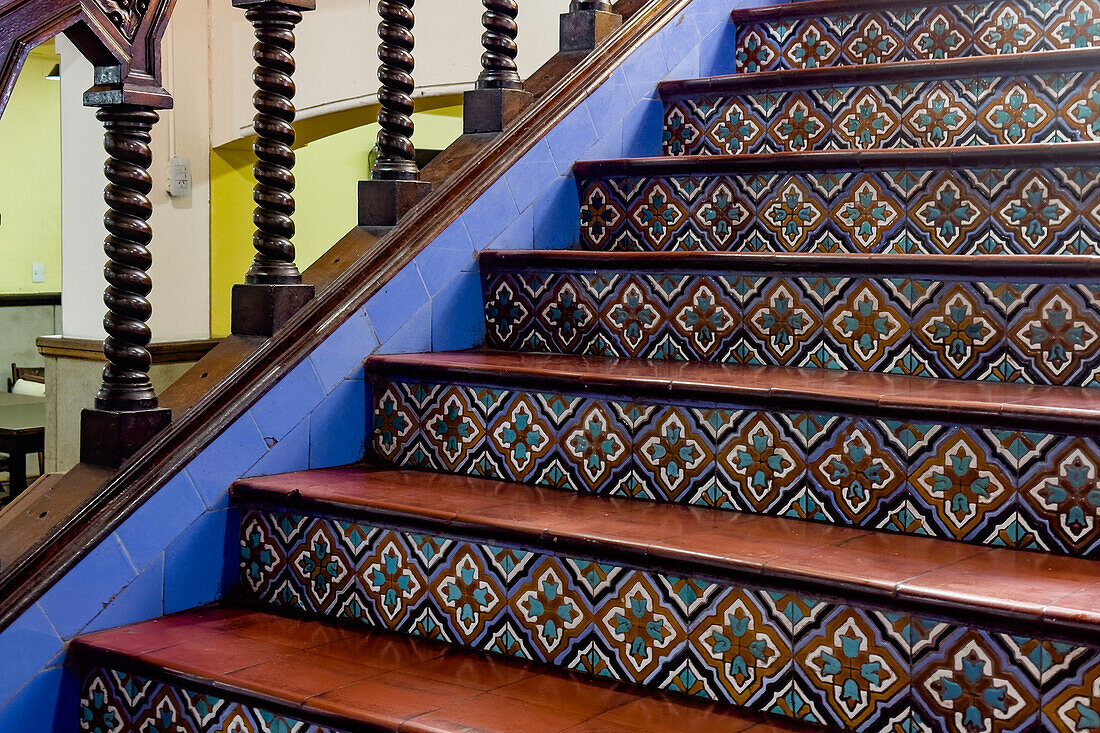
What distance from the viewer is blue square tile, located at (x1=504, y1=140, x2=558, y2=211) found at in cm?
236

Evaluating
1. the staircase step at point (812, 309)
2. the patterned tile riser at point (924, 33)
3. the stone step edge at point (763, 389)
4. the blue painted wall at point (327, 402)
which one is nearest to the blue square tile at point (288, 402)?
the blue painted wall at point (327, 402)

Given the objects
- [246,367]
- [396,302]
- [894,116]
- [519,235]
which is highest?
[894,116]

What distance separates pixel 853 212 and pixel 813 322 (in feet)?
0.96

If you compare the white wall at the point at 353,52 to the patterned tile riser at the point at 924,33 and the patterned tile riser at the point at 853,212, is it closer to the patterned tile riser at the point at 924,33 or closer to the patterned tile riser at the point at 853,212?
the patterned tile riser at the point at 924,33

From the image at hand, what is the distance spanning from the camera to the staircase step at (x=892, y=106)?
2119 millimetres

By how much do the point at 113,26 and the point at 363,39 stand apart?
282cm

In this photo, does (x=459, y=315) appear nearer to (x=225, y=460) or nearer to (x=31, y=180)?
(x=225, y=460)

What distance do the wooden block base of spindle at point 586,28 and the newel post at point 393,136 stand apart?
1.70ft

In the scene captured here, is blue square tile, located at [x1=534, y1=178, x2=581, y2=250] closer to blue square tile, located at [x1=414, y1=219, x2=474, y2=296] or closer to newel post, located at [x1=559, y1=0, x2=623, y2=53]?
blue square tile, located at [x1=414, y1=219, x2=474, y2=296]

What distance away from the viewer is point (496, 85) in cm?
243

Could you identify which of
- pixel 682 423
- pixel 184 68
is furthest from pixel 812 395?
pixel 184 68

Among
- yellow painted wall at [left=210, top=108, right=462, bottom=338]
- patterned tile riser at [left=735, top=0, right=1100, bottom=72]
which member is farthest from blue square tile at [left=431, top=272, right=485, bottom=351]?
yellow painted wall at [left=210, top=108, right=462, bottom=338]

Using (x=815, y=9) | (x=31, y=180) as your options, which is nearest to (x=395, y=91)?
(x=815, y=9)

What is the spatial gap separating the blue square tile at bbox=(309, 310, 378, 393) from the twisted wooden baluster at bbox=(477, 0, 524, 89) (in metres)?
0.63
